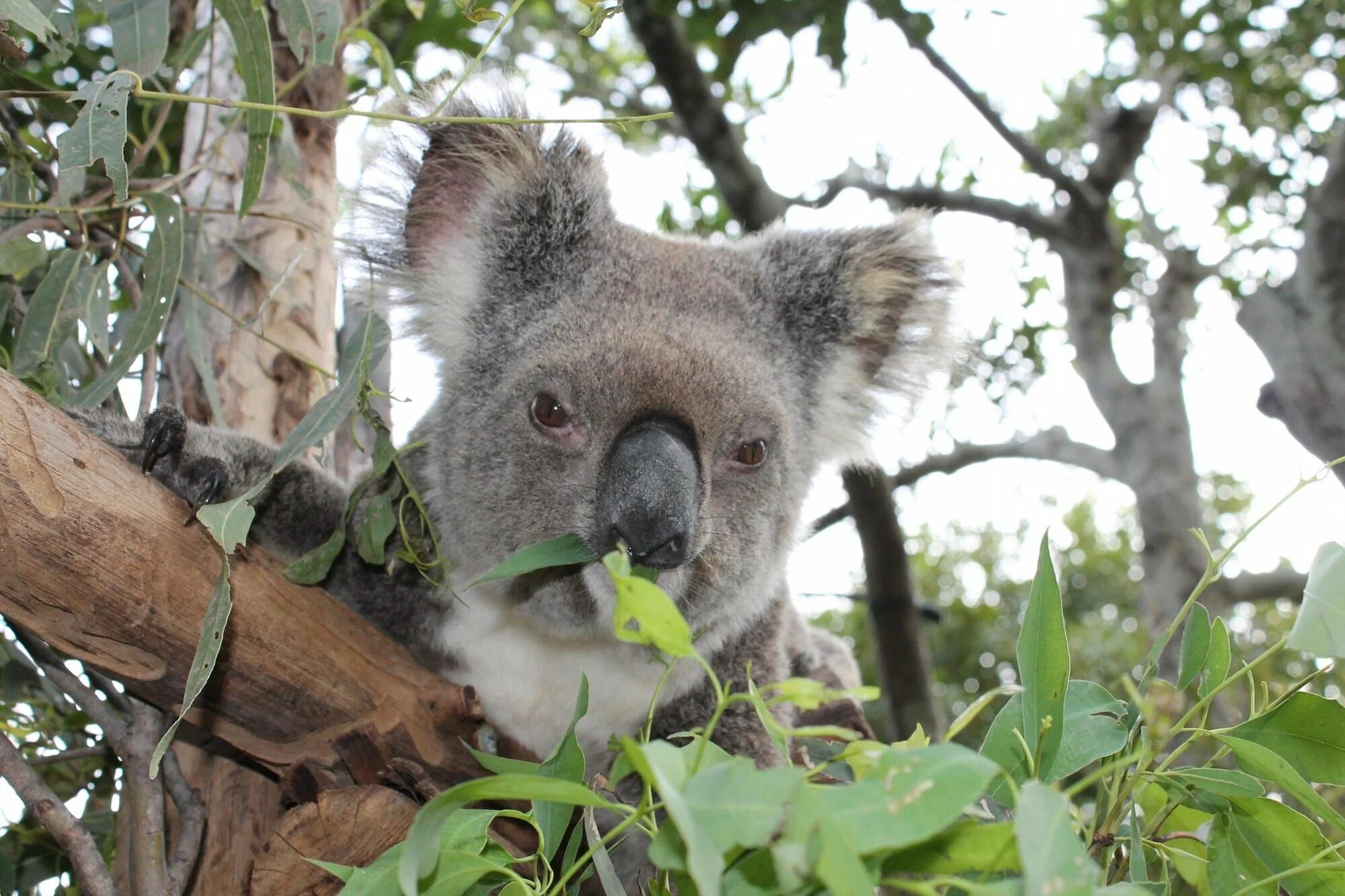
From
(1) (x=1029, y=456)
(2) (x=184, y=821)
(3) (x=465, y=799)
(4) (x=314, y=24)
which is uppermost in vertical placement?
(1) (x=1029, y=456)

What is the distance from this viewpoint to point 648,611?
2.67ft

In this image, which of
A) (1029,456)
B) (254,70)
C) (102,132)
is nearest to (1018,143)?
(1029,456)

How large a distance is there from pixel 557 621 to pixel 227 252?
1.28 metres

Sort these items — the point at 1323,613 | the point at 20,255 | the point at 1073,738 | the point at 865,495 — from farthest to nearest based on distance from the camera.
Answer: the point at 865,495
the point at 20,255
the point at 1073,738
the point at 1323,613

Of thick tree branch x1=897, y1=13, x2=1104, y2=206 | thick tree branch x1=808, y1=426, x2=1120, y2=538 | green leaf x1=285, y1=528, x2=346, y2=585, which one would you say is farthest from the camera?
thick tree branch x1=808, y1=426, x2=1120, y2=538

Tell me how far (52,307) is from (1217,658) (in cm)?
194

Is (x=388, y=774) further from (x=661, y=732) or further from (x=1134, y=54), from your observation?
(x=1134, y=54)

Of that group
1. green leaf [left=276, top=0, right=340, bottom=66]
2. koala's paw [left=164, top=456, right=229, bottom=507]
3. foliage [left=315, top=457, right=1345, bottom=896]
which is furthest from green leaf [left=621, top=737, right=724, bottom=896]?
green leaf [left=276, top=0, right=340, bottom=66]

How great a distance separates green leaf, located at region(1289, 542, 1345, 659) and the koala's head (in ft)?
2.69

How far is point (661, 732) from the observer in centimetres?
224

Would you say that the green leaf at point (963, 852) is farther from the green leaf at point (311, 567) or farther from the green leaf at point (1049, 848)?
the green leaf at point (311, 567)

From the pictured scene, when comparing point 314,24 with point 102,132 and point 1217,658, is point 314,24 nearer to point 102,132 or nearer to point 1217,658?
point 102,132

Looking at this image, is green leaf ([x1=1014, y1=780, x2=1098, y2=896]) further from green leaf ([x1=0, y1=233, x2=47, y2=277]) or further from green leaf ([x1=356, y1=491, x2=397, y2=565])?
green leaf ([x1=0, y1=233, x2=47, y2=277])

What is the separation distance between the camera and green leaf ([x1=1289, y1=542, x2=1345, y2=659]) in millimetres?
1002
